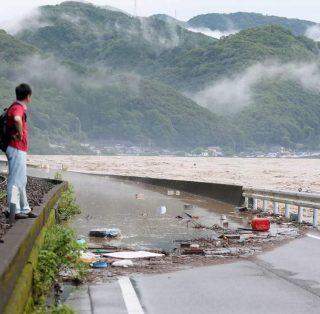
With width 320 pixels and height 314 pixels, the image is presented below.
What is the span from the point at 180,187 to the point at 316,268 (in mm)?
23448

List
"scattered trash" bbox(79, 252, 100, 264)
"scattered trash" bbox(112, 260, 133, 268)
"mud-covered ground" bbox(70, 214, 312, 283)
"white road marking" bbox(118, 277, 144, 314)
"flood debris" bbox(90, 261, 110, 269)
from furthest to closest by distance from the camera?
"scattered trash" bbox(79, 252, 100, 264)
"scattered trash" bbox(112, 260, 133, 268)
"flood debris" bbox(90, 261, 110, 269)
"mud-covered ground" bbox(70, 214, 312, 283)
"white road marking" bbox(118, 277, 144, 314)

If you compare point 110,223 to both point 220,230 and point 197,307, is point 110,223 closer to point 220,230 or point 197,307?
point 220,230

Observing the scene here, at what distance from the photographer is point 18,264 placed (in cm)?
741

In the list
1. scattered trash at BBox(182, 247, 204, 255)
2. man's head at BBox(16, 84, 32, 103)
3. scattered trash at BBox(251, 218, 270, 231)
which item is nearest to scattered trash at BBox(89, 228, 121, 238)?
scattered trash at BBox(182, 247, 204, 255)

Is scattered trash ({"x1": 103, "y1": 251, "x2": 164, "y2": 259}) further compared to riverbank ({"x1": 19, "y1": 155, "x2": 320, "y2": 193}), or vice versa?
riverbank ({"x1": 19, "y1": 155, "x2": 320, "y2": 193})

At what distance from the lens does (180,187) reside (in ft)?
115

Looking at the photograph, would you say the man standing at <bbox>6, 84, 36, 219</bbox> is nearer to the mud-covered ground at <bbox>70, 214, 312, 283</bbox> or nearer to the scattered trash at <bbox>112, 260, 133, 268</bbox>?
the mud-covered ground at <bbox>70, 214, 312, 283</bbox>

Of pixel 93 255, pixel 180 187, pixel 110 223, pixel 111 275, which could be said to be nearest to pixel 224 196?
pixel 180 187

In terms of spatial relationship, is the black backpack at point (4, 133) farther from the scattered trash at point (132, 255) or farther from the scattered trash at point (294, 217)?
the scattered trash at point (294, 217)

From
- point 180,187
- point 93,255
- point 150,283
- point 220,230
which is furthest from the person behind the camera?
point 180,187

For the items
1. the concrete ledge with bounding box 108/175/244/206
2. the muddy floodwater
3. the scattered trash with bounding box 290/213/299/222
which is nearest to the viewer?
the muddy floodwater

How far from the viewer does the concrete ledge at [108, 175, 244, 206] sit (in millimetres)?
27031

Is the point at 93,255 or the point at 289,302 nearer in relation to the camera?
the point at 289,302

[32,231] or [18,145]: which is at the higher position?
[18,145]
